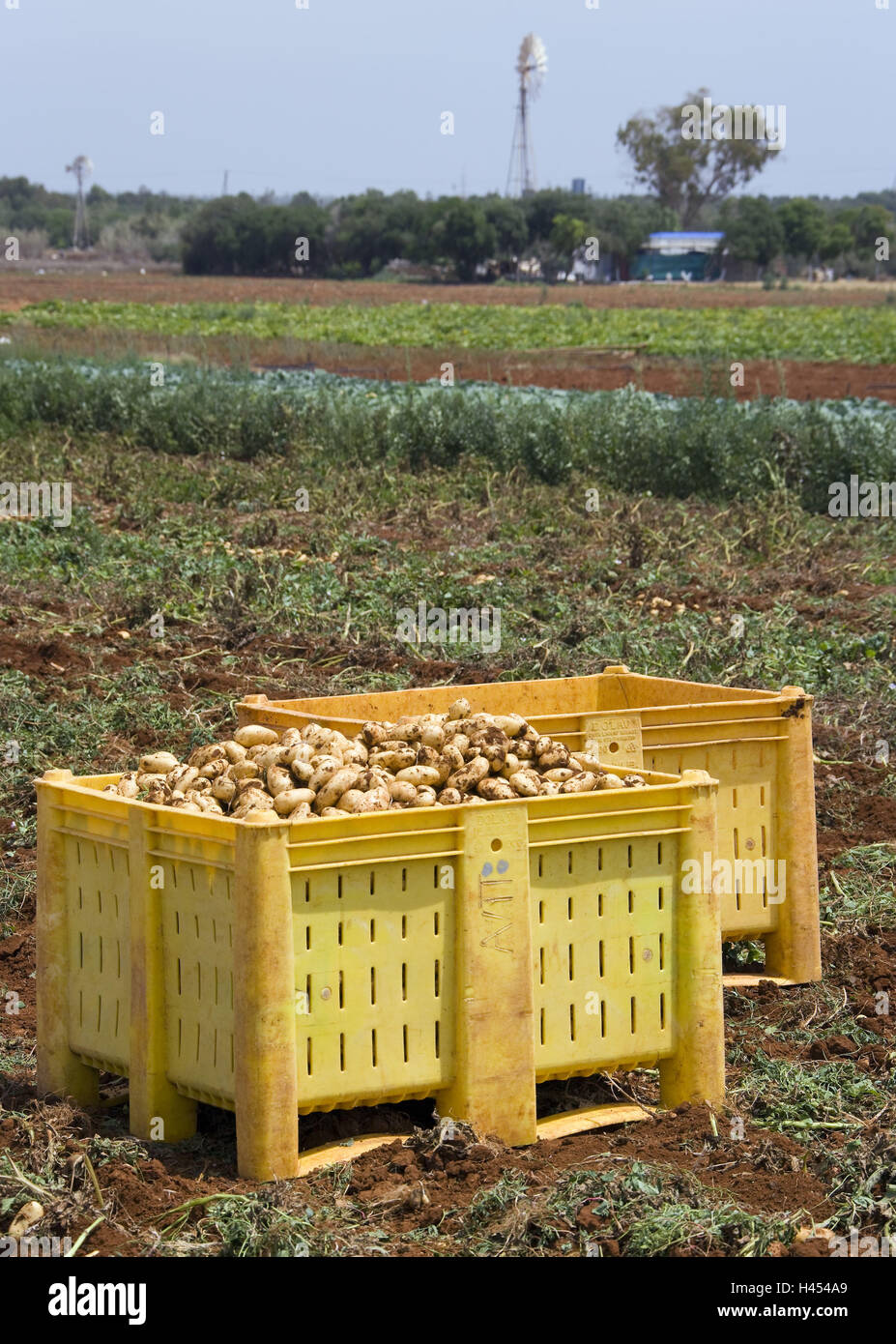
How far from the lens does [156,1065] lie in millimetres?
3826

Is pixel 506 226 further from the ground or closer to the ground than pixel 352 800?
further from the ground

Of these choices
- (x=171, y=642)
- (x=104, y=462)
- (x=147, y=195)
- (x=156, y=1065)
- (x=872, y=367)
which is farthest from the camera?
(x=147, y=195)

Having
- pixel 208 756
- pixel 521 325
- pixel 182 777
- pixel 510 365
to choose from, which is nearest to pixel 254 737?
pixel 208 756

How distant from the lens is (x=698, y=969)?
4.03 meters

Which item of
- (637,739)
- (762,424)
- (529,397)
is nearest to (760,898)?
(637,739)

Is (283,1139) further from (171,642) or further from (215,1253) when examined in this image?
(171,642)

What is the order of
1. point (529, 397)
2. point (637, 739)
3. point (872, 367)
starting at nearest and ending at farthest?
point (637, 739) → point (529, 397) → point (872, 367)

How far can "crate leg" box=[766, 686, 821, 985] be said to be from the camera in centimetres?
521

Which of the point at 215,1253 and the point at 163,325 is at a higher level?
the point at 163,325

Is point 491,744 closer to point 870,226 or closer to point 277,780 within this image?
point 277,780

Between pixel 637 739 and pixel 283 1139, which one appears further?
pixel 637 739

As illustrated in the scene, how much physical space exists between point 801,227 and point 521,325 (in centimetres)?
5390

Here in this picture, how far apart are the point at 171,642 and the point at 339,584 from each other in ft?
4.94

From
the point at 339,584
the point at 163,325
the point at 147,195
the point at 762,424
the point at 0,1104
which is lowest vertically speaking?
the point at 0,1104
